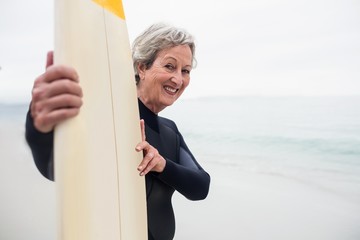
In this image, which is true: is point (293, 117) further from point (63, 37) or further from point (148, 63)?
point (63, 37)

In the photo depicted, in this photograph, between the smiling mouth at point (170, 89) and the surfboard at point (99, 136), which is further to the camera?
the smiling mouth at point (170, 89)

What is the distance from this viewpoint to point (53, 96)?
1.16 feet

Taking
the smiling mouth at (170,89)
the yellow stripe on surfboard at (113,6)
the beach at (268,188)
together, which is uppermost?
the yellow stripe on surfboard at (113,6)

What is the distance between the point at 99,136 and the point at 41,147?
10 cm

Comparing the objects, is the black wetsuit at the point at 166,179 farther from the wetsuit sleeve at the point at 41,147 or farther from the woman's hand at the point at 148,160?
the wetsuit sleeve at the point at 41,147

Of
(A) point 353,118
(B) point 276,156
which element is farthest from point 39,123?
(B) point 276,156

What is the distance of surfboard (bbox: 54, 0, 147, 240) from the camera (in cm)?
43

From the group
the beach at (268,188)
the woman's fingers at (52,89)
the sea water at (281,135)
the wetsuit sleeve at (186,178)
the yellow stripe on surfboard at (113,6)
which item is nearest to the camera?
the woman's fingers at (52,89)

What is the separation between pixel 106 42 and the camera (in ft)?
1.77

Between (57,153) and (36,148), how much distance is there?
3 centimetres

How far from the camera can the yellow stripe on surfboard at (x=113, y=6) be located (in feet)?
1.77

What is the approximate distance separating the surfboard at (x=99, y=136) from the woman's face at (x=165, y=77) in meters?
0.15

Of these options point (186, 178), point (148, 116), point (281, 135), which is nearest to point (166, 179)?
point (186, 178)

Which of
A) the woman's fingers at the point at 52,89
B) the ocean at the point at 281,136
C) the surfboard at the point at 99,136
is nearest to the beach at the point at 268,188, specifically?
the ocean at the point at 281,136
